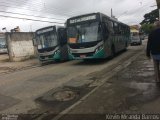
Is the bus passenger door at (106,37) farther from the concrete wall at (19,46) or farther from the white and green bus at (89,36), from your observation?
the concrete wall at (19,46)

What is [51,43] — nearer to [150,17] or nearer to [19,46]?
[19,46]

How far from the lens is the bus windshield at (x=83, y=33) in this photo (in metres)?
16.1

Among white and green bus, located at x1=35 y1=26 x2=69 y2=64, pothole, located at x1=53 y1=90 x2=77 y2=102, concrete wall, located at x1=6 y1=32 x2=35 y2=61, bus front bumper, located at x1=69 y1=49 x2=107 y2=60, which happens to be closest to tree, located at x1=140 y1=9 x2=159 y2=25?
concrete wall, located at x1=6 y1=32 x2=35 y2=61

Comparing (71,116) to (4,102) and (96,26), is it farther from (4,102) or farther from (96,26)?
(96,26)

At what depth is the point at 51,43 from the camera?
20.0m

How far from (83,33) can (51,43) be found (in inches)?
175

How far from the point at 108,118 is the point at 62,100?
2.37 metres

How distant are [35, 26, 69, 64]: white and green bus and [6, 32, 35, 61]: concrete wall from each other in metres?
7.16

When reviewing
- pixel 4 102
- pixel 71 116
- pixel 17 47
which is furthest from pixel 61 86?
pixel 17 47

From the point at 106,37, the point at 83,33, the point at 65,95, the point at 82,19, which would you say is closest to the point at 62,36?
the point at 82,19

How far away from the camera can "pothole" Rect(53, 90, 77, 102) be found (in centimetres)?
774

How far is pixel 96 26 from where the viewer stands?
52.6ft

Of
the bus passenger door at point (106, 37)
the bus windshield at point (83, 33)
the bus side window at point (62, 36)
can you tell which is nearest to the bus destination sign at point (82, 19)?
the bus windshield at point (83, 33)

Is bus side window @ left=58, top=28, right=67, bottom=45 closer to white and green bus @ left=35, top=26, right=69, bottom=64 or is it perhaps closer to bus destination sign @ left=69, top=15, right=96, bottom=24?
white and green bus @ left=35, top=26, right=69, bottom=64
